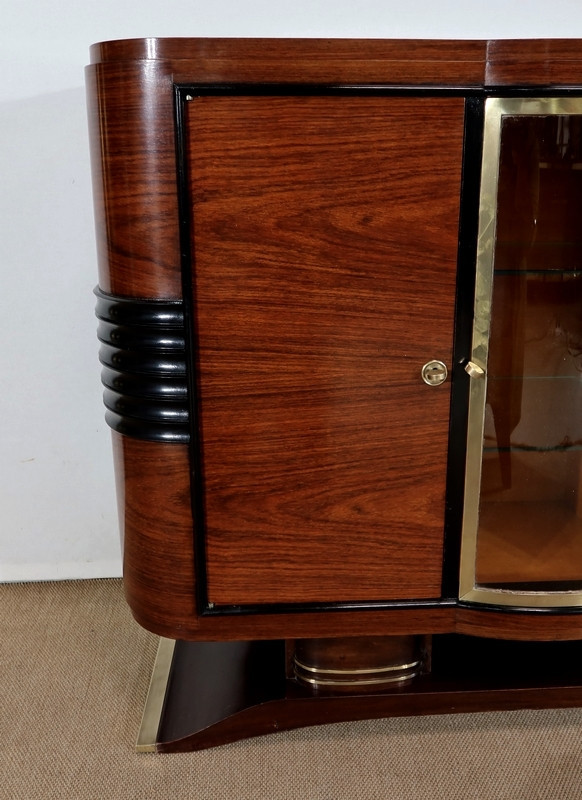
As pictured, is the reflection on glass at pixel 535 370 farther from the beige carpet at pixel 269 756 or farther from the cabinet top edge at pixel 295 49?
the beige carpet at pixel 269 756

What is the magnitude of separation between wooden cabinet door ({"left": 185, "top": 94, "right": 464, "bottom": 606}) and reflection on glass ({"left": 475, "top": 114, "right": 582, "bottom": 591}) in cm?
7

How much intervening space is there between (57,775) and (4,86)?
1119mm

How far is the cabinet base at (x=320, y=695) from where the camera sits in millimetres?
1215

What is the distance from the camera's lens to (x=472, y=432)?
1092mm

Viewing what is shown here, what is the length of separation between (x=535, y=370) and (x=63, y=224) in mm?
878

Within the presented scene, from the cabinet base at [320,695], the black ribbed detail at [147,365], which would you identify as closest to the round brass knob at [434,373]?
the black ribbed detail at [147,365]

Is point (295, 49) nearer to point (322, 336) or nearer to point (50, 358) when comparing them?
point (322, 336)

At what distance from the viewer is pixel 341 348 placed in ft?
3.44

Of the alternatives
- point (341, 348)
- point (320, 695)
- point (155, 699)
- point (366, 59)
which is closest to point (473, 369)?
point (341, 348)

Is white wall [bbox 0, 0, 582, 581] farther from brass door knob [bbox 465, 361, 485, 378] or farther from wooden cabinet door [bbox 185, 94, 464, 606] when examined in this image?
brass door knob [bbox 465, 361, 485, 378]

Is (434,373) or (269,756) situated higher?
(434,373)

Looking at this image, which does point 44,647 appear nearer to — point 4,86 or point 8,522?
point 8,522

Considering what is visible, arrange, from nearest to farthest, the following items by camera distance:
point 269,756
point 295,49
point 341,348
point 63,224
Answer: point 295,49, point 341,348, point 269,756, point 63,224

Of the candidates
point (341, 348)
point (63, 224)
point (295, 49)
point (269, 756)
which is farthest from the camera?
point (63, 224)
